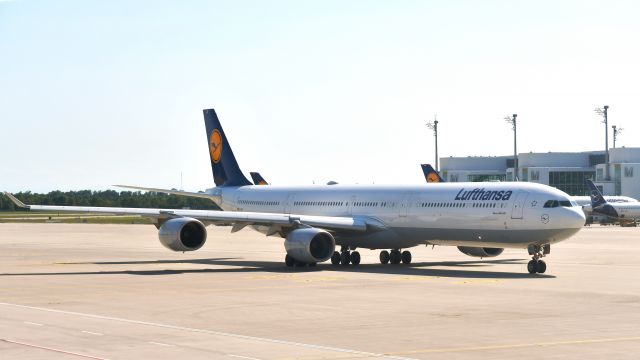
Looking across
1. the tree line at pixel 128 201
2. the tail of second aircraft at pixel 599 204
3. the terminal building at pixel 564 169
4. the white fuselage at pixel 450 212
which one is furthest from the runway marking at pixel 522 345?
the terminal building at pixel 564 169

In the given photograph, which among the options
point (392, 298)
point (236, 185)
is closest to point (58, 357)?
point (392, 298)

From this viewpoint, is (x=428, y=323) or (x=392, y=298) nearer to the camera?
(x=428, y=323)

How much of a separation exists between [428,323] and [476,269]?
19.2 meters

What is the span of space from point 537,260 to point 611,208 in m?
73.7

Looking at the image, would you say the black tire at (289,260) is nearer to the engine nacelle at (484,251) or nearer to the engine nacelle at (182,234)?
the engine nacelle at (182,234)

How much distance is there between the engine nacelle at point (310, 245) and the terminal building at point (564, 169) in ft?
324

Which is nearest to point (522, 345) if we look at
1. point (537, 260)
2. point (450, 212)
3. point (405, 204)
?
point (537, 260)

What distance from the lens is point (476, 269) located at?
40.8 meters

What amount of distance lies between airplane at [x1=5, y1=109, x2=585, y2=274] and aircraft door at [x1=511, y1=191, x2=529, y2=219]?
4 cm

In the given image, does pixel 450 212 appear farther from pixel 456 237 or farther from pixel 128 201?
pixel 128 201

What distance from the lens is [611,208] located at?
107688mm

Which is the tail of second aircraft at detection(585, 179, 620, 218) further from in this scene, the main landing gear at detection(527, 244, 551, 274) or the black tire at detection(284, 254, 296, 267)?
the main landing gear at detection(527, 244, 551, 274)

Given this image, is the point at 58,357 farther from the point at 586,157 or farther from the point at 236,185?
the point at 586,157

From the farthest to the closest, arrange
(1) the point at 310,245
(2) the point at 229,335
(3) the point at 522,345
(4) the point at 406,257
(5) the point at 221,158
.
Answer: (5) the point at 221,158 → (4) the point at 406,257 → (1) the point at 310,245 → (2) the point at 229,335 → (3) the point at 522,345
